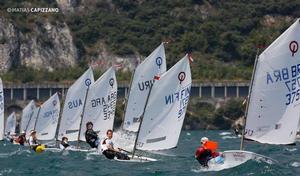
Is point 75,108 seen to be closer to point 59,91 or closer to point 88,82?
point 88,82

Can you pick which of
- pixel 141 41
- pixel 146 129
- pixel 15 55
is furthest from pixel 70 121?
pixel 141 41

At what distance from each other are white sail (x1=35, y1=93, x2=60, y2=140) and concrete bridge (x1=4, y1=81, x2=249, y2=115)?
83.9 m

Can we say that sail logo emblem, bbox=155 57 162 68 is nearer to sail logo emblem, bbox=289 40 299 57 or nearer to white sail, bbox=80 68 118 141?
white sail, bbox=80 68 118 141

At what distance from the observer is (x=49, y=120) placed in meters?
Answer: 72.3

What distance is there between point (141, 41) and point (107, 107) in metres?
139

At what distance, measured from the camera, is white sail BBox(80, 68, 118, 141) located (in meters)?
56.4

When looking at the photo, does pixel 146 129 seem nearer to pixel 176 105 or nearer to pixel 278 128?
pixel 176 105

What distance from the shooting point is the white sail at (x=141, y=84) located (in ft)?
166

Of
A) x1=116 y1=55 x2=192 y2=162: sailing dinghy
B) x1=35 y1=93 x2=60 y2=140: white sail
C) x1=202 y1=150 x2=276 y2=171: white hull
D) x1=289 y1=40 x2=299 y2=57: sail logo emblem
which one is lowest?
x1=35 y1=93 x2=60 y2=140: white sail

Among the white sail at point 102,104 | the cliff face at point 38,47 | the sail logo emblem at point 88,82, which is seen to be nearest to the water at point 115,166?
the white sail at point 102,104

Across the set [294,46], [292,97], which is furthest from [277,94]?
[294,46]

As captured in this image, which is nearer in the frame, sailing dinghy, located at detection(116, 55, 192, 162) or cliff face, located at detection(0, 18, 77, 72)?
sailing dinghy, located at detection(116, 55, 192, 162)

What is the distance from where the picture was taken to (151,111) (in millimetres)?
43500

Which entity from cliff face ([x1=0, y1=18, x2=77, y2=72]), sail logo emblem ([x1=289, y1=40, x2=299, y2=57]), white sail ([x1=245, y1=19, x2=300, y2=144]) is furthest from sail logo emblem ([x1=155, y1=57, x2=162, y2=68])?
cliff face ([x1=0, y1=18, x2=77, y2=72])
